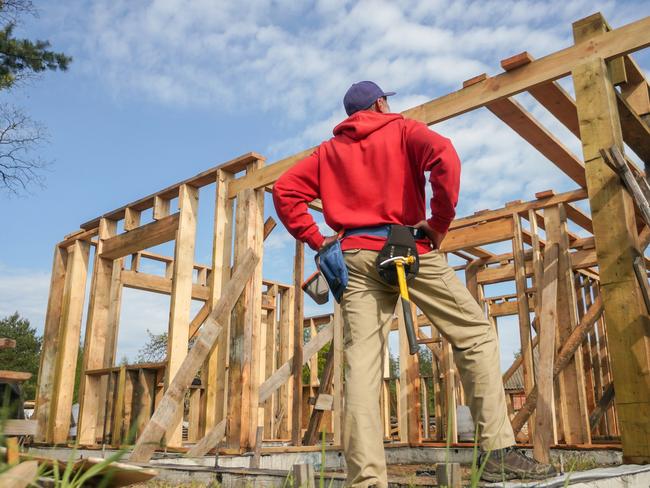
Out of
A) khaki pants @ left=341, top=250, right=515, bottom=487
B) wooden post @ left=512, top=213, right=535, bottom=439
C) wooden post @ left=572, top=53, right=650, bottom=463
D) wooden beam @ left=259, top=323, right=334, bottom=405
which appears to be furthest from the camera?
wooden post @ left=512, top=213, right=535, bottom=439

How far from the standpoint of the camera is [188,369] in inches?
222

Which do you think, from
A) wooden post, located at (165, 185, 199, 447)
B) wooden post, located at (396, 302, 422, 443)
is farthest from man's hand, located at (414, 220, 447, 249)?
wooden post, located at (396, 302, 422, 443)

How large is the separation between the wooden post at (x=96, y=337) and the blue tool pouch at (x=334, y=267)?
578cm

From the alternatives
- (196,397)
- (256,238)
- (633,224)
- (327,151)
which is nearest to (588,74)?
(633,224)

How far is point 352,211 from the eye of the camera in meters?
2.76

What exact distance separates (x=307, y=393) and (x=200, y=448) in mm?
7019

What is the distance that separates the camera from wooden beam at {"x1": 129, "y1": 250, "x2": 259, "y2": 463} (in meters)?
5.36

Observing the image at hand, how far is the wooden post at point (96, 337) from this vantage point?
7562 mm

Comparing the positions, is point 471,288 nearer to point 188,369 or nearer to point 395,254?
point 188,369

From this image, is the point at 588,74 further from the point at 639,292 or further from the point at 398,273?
the point at 398,273

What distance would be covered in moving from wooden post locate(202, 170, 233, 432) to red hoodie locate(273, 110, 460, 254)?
3.55 meters

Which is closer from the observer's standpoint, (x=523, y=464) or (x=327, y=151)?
(x=523, y=464)

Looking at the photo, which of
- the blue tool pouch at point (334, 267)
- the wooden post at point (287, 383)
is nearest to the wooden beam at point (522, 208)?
the wooden post at point (287, 383)

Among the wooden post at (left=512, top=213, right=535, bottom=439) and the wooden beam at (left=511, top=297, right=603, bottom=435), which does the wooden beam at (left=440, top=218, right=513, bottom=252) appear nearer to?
the wooden post at (left=512, top=213, right=535, bottom=439)
